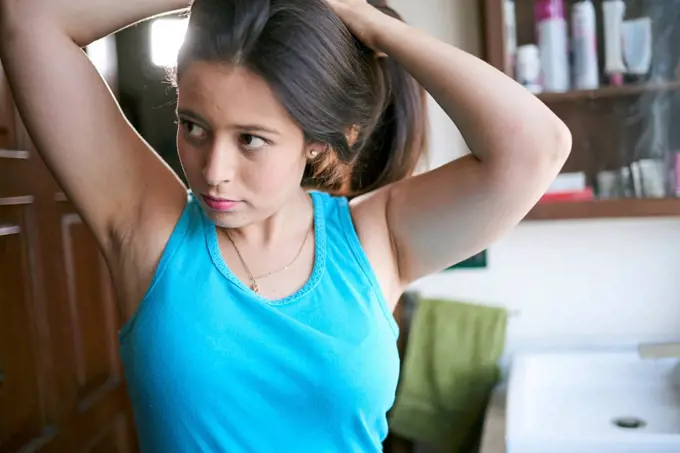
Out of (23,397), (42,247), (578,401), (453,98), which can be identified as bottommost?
(578,401)

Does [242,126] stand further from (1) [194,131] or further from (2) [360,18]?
(2) [360,18]

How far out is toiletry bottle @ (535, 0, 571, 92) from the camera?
56.8 inches

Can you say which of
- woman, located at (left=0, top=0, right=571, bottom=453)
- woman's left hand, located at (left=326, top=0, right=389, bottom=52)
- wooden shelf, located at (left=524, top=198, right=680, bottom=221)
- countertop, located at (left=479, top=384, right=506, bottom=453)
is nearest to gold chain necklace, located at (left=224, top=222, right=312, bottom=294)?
woman, located at (left=0, top=0, right=571, bottom=453)

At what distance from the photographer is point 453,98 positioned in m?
0.65

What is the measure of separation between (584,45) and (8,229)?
3.97 feet

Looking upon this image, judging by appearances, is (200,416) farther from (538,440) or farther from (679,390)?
(679,390)

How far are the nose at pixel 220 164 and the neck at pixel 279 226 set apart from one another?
0.12 m

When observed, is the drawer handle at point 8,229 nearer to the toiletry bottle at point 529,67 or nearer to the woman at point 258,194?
the woman at point 258,194

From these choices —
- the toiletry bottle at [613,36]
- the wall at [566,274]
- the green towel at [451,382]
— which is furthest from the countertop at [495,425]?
the toiletry bottle at [613,36]

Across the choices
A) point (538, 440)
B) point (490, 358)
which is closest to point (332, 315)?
point (538, 440)

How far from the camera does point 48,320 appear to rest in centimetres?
125

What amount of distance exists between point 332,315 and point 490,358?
95cm

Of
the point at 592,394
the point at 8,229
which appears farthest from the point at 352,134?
the point at 592,394

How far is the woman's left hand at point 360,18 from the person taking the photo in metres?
0.67
